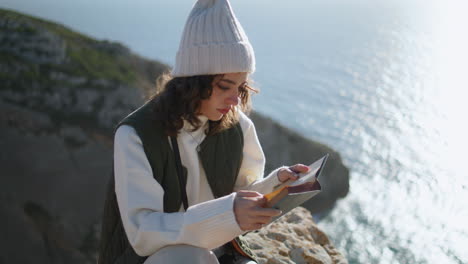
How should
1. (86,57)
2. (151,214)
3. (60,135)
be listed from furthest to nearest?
(86,57)
(60,135)
(151,214)

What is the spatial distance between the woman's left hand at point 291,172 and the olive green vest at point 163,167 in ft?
0.81

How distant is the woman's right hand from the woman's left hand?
0.45 m

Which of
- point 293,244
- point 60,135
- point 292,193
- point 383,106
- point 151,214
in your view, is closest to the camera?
point 292,193

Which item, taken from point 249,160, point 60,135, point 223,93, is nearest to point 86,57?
point 60,135

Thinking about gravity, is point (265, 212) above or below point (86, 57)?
above

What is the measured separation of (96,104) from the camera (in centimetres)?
1416

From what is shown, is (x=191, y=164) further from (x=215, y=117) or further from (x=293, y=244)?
(x=293, y=244)

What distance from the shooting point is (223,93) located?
86.2 inches

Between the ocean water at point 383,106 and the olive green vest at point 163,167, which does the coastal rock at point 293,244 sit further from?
the ocean water at point 383,106

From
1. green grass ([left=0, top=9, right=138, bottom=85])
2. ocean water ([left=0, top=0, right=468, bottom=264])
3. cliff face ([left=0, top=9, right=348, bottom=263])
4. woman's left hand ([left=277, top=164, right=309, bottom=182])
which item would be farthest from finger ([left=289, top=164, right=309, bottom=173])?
green grass ([left=0, top=9, right=138, bottom=85])

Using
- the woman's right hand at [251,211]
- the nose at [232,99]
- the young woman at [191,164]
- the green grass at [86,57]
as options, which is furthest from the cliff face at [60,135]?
the woman's right hand at [251,211]

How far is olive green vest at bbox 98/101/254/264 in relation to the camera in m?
2.09

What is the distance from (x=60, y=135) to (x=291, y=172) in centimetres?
1163

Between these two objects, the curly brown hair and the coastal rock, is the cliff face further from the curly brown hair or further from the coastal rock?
the curly brown hair
